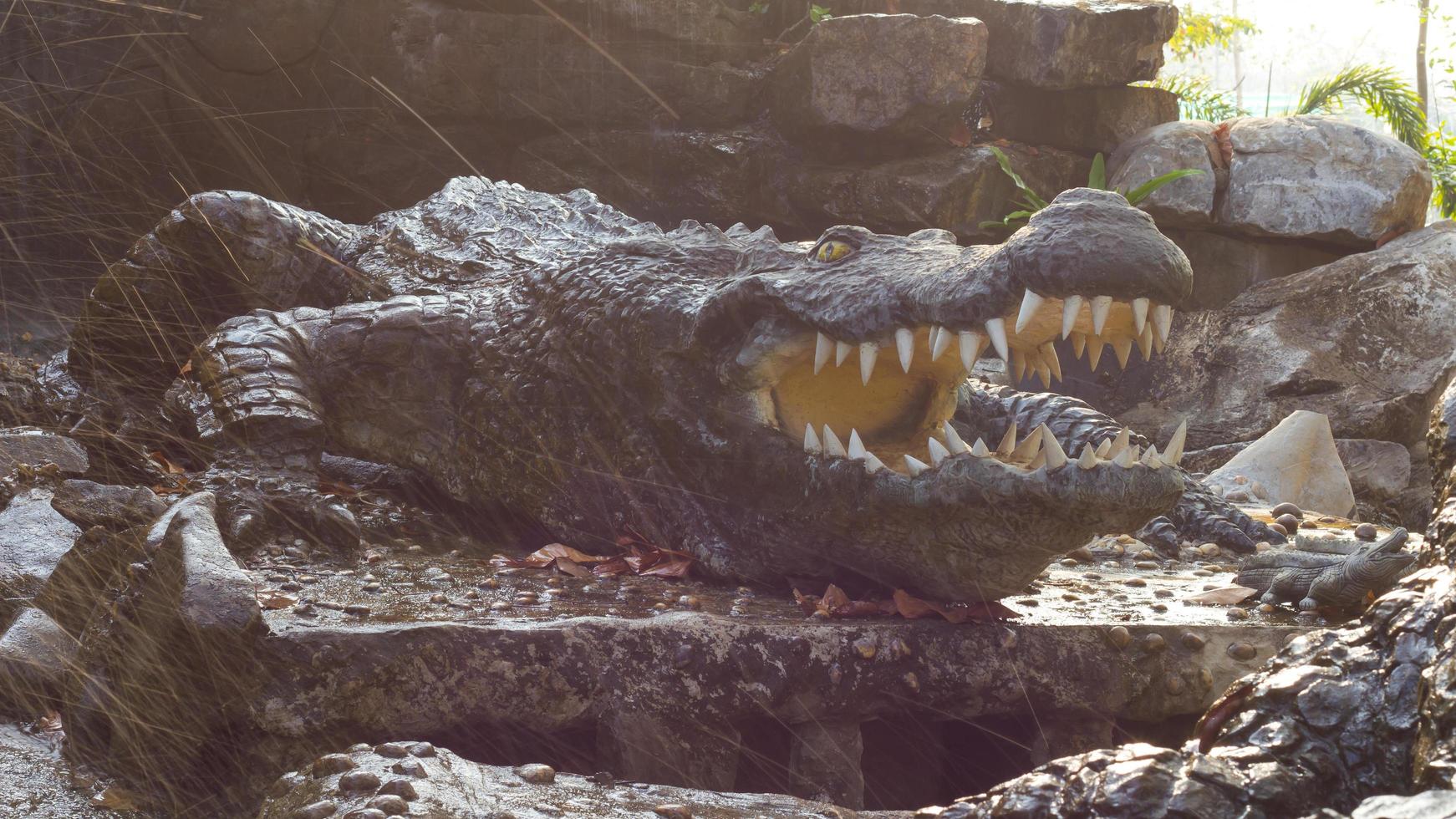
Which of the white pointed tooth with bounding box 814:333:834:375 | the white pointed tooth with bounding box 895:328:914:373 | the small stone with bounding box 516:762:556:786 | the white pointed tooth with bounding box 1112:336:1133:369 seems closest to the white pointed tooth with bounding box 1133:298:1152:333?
the white pointed tooth with bounding box 1112:336:1133:369

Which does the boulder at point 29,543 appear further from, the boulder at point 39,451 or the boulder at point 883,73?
the boulder at point 883,73

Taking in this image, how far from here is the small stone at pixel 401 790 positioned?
180cm

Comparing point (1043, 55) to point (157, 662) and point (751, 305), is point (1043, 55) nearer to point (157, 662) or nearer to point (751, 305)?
point (751, 305)

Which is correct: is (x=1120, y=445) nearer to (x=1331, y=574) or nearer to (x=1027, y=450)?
(x=1027, y=450)

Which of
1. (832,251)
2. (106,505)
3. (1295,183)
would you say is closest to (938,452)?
(832,251)

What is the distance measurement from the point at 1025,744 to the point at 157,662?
1.85 metres

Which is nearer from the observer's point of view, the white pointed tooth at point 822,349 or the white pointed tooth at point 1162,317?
the white pointed tooth at point 1162,317

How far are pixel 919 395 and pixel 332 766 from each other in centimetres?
184

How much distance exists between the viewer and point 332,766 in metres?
1.94

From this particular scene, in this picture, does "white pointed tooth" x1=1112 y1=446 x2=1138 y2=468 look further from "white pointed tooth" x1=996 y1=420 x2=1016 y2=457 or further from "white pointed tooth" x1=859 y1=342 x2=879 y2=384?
"white pointed tooth" x1=859 y1=342 x2=879 y2=384

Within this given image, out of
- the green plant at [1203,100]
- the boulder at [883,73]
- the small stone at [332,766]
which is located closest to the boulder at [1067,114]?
the boulder at [883,73]

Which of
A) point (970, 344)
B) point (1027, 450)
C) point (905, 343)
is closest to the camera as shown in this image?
point (970, 344)

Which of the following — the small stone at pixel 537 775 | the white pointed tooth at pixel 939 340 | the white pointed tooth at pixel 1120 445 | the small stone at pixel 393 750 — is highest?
the white pointed tooth at pixel 939 340

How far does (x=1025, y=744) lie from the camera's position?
280 centimetres
